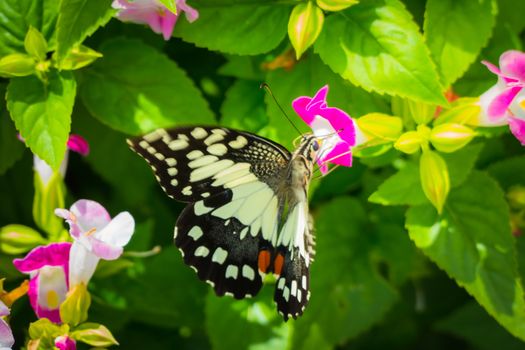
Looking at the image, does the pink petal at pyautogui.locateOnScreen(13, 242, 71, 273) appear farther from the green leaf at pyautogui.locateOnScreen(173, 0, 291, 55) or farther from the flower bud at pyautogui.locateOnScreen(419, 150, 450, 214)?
the flower bud at pyautogui.locateOnScreen(419, 150, 450, 214)

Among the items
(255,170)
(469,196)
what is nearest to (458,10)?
(469,196)

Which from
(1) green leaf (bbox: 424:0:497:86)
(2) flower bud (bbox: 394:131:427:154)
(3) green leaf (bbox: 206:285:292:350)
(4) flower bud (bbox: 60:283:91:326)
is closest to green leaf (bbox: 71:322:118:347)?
(4) flower bud (bbox: 60:283:91:326)

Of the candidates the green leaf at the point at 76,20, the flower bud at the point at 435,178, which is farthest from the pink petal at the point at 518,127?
the green leaf at the point at 76,20

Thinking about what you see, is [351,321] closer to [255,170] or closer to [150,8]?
[255,170]

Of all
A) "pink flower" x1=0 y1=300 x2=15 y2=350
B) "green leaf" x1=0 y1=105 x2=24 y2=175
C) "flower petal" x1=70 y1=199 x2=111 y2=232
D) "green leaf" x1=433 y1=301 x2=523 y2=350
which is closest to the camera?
"pink flower" x1=0 y1=300 x2=15 y2=350

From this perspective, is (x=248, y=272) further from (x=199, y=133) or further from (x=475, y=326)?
(x=475, y=326)

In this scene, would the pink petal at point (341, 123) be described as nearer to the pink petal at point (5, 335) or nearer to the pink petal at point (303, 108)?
the pink petal at point (303, 108)

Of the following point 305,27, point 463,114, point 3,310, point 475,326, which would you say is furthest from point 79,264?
point 475,326
